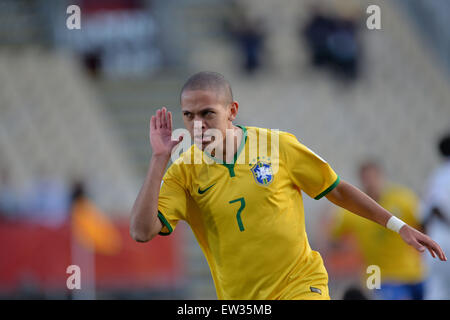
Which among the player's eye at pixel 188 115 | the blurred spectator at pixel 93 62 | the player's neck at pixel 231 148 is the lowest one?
the player's neck at pixel 231 148

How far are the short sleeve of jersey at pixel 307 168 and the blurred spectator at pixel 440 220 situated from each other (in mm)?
3574

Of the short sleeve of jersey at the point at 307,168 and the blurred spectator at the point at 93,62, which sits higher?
the blurred spectator at the point at 93,62

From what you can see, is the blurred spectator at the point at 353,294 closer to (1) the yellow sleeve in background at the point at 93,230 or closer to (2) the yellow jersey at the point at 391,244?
(2) the yellow jersey at the point at 391,244

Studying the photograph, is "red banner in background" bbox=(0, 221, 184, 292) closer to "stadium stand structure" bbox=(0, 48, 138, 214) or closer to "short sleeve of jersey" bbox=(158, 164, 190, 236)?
"stadium stand structure" bbox=(0, 48, 138, 214)

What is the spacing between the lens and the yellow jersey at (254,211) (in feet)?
13.9

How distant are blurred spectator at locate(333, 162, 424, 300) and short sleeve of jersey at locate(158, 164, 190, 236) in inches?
183

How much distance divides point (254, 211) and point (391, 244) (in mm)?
4849

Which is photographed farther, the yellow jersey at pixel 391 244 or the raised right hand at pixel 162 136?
the yellow jersey at pixel 391 244

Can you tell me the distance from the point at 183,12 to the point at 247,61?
2567 mm

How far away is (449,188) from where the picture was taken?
7.57m

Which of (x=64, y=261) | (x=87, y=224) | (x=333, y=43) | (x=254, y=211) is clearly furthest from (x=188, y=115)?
(x=333, y=43)

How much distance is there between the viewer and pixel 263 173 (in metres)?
4.30

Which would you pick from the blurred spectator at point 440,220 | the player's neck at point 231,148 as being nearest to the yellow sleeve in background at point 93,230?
the blurred spectator at point 440,220
